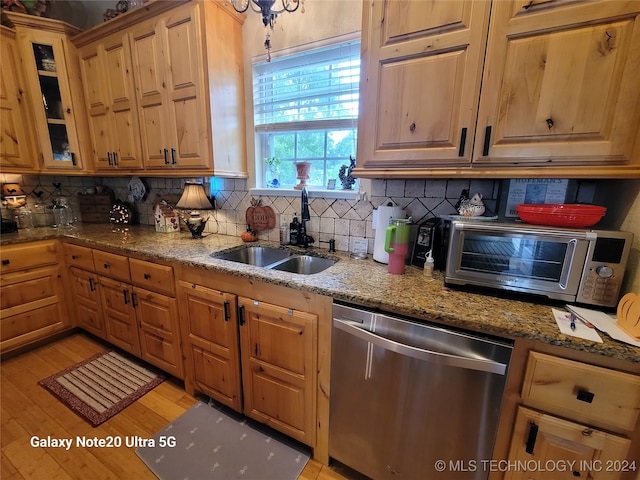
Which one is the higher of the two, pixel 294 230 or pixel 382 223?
pixel 382 223

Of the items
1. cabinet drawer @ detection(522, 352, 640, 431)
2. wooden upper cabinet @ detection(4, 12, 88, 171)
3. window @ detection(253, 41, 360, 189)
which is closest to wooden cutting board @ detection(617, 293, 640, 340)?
cabinet drawer @ detection(522, 352, 640, 431)

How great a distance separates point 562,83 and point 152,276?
220 centimetres

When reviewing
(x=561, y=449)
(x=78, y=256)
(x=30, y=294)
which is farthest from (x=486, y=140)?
(x=30, y=294)

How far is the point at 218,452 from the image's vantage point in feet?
4.44

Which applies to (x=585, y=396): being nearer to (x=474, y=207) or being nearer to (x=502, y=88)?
(x=474, y=207)

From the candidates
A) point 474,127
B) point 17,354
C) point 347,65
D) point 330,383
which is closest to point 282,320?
point 330,383

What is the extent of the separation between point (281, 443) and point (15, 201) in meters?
2.89

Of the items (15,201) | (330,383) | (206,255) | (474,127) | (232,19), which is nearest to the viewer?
(474,127)

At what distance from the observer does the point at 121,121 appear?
2.08 meters

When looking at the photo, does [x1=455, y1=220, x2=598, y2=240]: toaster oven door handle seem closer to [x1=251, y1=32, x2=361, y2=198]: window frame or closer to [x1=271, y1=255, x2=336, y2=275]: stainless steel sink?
[x1=251, y1=32, x2=361, y2=198]: window frame

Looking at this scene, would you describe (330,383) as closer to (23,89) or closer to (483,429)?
(483,429)

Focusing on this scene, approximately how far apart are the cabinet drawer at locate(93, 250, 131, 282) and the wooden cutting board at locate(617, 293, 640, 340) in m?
2.45

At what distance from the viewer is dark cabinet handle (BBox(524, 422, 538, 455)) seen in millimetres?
852

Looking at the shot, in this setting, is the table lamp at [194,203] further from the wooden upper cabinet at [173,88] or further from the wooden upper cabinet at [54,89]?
the wooden upper cabinet at [54,89]
